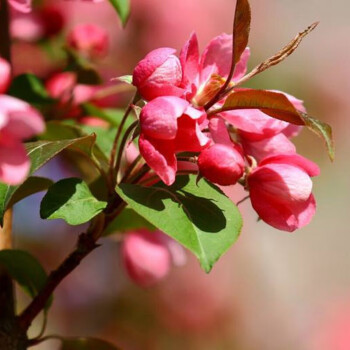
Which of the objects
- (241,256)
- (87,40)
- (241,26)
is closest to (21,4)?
(241,26)

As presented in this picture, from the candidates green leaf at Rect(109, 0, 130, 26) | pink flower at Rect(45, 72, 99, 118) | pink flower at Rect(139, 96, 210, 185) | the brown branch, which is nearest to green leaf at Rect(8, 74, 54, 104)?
pink flower at Rect(45, 72, 99, 118)

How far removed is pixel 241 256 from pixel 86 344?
54.1 inches

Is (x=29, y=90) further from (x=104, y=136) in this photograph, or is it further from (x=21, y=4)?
(x=21, y=4)

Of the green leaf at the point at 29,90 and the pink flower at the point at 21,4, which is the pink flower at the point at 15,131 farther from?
the green leaf at the point at 29,90

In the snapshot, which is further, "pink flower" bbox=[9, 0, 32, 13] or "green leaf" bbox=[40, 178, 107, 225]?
"pink flower" bbox=[9, 0, 32, 13]

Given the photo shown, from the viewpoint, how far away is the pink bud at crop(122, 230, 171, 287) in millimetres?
1022

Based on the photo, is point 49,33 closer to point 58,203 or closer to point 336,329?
point 58,203

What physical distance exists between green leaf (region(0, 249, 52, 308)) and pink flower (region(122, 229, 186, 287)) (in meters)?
0.18

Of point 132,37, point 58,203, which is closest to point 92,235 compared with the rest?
point 58,203

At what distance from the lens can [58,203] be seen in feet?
2.23

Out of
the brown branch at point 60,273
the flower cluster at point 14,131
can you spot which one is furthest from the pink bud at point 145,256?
the flower cluster at point 14,131

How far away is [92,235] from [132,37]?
1.20 metres

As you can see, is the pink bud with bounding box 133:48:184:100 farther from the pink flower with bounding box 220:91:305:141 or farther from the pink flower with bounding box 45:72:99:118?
the pink flower with bounding box 45:72:99:118

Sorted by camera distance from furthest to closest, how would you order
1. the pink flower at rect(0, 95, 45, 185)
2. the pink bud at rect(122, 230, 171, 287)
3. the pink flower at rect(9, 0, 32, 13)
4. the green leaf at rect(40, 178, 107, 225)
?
the pink bud at rect(122, 230, 171, 287) → the pink flower at rect(9, 0, 32, 13) → the green leaf at rect(40, 178, 107, 225) → the pink flower at rect(0, 95, 45, 185)
